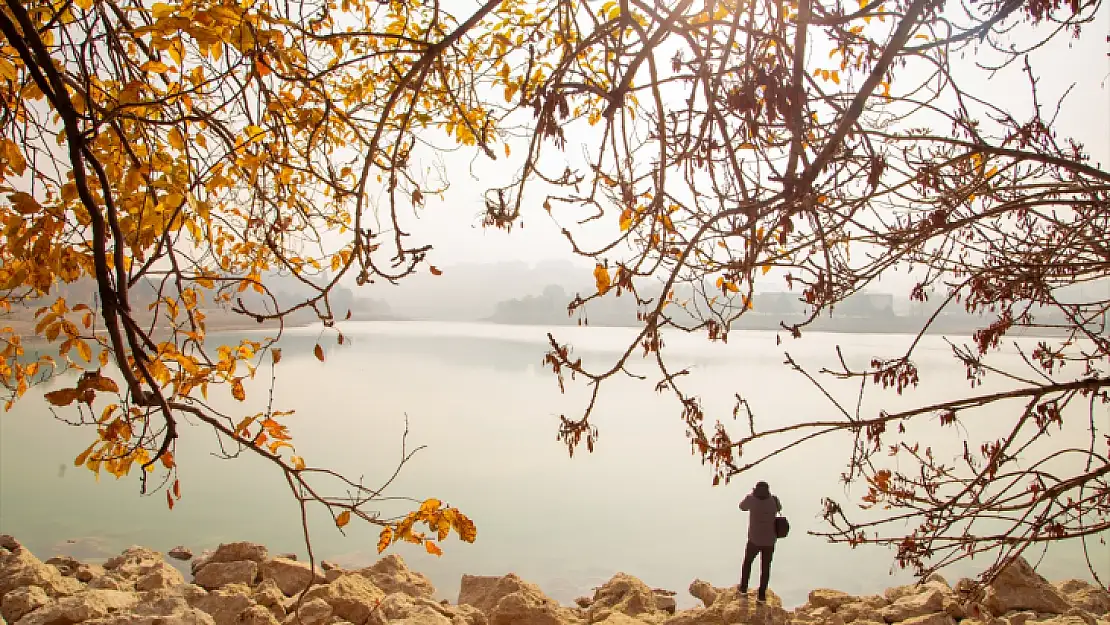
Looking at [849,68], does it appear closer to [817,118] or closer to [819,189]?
[817,118]

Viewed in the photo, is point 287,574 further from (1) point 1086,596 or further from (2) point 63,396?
(1) point 1086,596

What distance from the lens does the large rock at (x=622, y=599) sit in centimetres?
409

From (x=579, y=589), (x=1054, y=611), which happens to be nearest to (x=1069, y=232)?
(x=1054, y=611)

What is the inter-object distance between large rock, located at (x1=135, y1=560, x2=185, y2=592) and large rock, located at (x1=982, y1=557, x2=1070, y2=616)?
5057 millimetres

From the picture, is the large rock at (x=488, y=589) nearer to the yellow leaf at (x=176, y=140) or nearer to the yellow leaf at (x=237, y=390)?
the yellow leaf at (x=237, y=390)

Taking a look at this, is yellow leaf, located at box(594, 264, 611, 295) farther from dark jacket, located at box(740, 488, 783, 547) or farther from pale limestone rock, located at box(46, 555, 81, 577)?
pale limestone rock, located at box(46, 555, 81, 577)

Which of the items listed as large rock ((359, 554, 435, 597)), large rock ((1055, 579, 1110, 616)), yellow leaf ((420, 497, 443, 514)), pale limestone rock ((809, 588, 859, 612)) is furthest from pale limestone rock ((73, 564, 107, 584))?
large rock ((1055, 579, 1110, 616))

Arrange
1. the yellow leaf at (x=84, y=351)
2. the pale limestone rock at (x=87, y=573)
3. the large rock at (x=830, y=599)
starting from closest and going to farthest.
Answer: the yellow leaf at (x=84, y=351), the large rock at (x=830, y=599), the pale limestone rock at (x=87, y=573)

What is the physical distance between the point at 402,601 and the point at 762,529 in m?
2.30

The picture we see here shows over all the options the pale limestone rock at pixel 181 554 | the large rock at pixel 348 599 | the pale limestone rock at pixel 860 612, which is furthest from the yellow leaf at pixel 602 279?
the pale limestone rock at pixel 181 554

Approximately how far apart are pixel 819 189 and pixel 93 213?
164 cm

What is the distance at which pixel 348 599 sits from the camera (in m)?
3.72

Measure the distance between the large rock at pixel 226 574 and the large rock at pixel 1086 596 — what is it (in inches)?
207

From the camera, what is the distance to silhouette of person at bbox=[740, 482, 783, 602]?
416 cm
